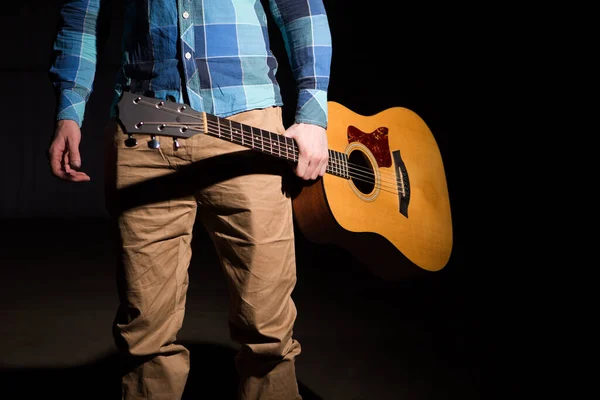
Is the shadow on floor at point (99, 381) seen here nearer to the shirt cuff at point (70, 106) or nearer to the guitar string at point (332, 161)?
the guitar string at point (332, 161)

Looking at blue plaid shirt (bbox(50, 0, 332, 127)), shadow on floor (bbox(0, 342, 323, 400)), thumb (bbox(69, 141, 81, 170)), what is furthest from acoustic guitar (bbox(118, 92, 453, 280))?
shadow on floor (bbox(0, 342, 323, 400))

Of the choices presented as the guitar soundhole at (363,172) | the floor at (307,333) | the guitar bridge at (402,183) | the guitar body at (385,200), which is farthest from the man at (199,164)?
the floor at (307,333)

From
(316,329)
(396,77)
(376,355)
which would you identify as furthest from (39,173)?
(376,355)

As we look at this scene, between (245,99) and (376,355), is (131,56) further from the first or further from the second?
(376,355)

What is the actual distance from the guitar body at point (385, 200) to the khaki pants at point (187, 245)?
18cm

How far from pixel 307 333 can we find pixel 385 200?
997 mm

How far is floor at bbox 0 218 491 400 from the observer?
186cm

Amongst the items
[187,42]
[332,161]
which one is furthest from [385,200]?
[187,42]

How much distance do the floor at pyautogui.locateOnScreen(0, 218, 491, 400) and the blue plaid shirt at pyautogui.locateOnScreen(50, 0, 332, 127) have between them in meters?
0.87

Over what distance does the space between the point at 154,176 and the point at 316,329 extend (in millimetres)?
1515

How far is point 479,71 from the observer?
3.19m

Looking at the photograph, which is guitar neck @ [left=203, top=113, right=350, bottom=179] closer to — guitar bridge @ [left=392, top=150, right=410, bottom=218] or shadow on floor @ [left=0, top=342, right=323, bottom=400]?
guitar bridge @ [left=392, top=150, right=410, bottom=218]

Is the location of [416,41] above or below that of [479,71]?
above

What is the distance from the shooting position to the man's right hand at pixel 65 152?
3.64 feet
